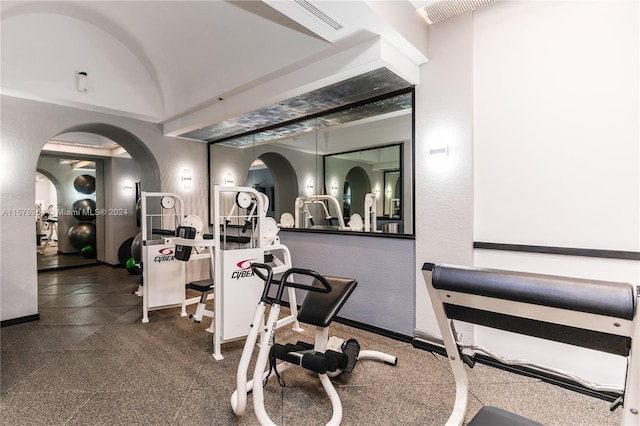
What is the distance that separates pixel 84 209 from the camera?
9.02m

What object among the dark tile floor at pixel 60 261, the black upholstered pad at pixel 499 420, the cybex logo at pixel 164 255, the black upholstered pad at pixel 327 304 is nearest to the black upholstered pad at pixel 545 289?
the black upholstered pad at pixel 499 420

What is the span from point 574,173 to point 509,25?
146 cm

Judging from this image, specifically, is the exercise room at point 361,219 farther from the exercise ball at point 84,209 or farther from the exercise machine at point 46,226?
the exercise machine at point 46,226

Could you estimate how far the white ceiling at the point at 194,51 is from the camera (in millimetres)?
2934

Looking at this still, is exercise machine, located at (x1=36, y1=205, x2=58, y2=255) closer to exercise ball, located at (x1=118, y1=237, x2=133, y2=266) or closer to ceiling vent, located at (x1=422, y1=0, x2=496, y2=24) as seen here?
exercise ball, located at (x1=118, y1=237, x2=133, y2=266)

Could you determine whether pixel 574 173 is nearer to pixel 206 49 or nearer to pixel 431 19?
pixel 431 19

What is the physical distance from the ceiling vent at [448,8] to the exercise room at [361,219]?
0.09 feet

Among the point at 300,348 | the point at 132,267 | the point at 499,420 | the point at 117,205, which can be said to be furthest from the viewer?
the point at 117,205

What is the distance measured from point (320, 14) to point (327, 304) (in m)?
2.39

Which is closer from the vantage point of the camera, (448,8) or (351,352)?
(351,352)

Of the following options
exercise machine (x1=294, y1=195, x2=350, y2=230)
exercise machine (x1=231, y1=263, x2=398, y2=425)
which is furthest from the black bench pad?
exercise machine (x1=294, y1=195, x2=350, y2=230)

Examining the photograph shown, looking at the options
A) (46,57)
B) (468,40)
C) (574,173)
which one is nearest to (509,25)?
(468,40)

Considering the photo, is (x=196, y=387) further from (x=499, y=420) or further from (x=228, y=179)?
(x=228, y=179)

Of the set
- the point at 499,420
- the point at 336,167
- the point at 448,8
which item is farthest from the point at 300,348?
the point at 448,8
